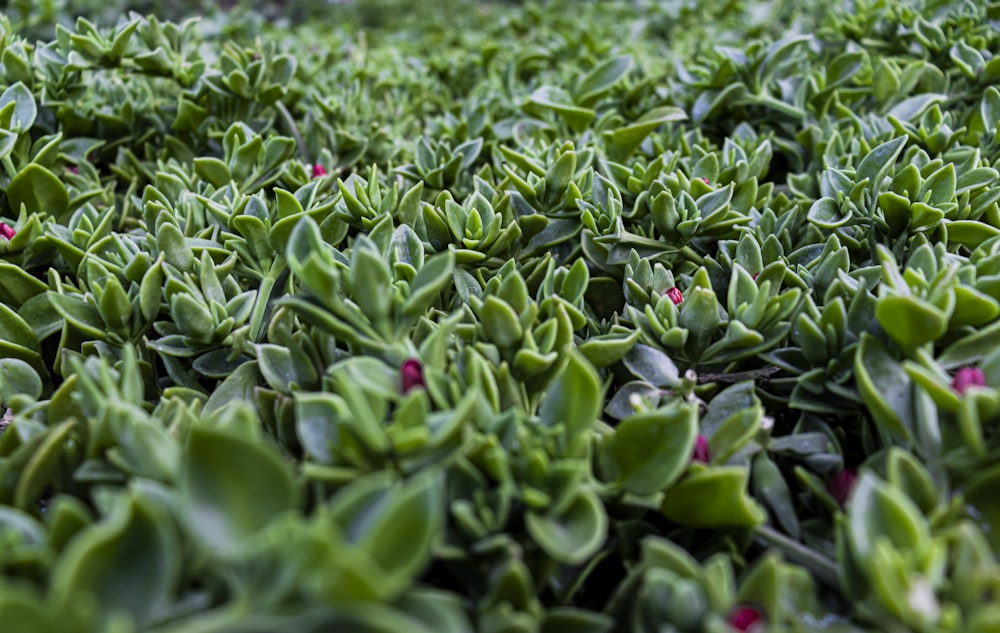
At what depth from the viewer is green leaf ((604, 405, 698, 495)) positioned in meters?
1.02

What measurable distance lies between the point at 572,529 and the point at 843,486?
0.44 m

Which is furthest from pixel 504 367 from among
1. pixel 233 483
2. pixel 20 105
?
pixel 20 105

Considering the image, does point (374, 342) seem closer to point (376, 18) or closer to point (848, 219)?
point (848, 219)

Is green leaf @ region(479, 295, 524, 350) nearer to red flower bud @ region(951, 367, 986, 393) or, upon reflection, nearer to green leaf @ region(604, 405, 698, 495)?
green leaf @ region(604, 405, 698, 495)

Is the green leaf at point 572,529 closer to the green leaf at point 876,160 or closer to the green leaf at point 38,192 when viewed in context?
the green leaf at point 876,160

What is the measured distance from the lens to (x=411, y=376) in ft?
3.60

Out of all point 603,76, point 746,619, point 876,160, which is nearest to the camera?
point 746,619

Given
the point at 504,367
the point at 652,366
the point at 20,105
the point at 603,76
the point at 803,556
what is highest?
the point at 20,105

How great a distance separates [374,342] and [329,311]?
93mm

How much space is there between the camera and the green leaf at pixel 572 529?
897 mm

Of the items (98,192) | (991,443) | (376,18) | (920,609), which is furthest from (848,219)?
(376,18)

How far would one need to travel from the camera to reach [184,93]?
2.26 meters

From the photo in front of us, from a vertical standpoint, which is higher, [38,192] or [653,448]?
[38,192]

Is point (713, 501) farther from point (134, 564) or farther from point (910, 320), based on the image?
point (134, 564)
